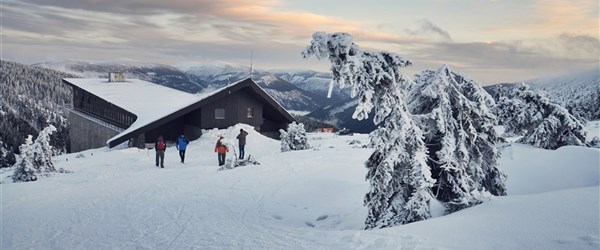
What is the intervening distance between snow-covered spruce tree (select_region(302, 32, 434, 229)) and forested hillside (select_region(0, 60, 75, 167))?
371 feet

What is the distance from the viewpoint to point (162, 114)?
2791 centimetres

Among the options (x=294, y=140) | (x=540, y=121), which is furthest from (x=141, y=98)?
(x=540, y=121)

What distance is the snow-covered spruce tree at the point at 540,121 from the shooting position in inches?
722

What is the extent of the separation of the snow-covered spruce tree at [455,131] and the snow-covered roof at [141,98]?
70.4 ft

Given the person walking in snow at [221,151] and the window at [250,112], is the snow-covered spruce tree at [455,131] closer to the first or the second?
the person walking in snow at [221,151]

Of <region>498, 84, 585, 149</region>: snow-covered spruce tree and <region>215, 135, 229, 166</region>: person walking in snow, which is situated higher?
<region>498, 84, 585, 149</region>: snow-covered spruce tree

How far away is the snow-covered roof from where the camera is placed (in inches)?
1121

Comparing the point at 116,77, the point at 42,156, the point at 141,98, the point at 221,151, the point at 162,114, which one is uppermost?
the point at 116,77

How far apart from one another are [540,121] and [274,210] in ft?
47.5

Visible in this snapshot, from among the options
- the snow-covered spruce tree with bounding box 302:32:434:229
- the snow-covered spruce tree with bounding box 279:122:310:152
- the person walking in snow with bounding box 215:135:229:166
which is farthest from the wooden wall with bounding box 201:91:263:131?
the snow-covered spruce tree with bounding box 302:32:434:229

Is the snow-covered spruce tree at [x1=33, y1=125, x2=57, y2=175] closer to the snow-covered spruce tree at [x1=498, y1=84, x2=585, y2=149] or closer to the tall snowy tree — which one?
the tall snowy tree

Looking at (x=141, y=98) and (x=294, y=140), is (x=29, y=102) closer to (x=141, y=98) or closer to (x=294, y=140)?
(x=141, y=98)

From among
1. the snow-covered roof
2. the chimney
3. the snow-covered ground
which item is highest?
the chimney

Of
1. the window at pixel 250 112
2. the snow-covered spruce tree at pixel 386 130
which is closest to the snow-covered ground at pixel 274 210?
the snow-covered spruce tree at pixel 386 130
